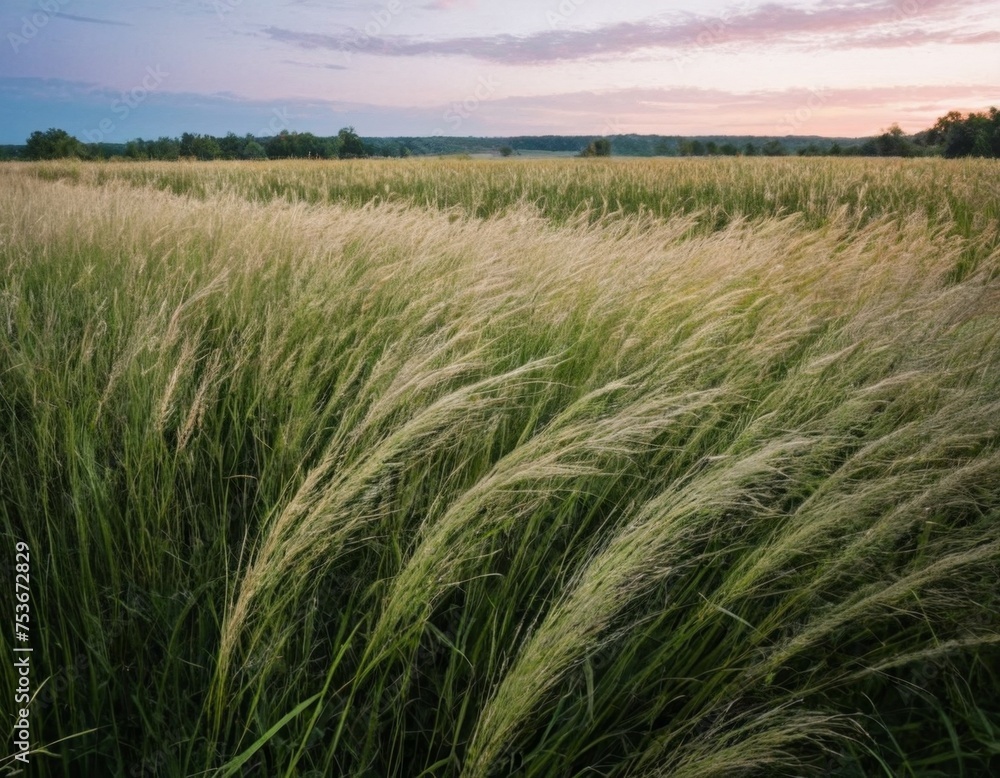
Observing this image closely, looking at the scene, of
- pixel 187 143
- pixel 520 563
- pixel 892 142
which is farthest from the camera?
pixel 892 142

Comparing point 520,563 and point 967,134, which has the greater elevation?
point 967,134

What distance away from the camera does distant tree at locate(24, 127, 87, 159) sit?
4625cm

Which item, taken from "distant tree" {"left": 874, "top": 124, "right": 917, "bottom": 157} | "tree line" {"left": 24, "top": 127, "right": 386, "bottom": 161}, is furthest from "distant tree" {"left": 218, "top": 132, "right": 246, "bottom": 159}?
"distant tree" {"left": 874, "top": 124, "right": 917, "bottom": 157}

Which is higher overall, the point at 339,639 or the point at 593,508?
the point at 593,508

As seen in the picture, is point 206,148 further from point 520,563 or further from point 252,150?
point 520,563

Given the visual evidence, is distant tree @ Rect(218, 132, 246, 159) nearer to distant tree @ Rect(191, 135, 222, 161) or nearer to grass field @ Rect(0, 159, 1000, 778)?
distant tree @ Rect(191, 135, 222, 161)

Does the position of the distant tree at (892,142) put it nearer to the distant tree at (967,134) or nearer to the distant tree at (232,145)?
the distant tree at (967,134)

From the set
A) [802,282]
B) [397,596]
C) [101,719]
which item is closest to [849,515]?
[397,596]

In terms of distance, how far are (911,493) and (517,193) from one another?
9.23 m

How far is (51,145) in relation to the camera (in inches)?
1858

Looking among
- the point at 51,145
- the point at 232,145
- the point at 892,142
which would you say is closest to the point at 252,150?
the point at 232,145

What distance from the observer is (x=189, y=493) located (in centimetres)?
162

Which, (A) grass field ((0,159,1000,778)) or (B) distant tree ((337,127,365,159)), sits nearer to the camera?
(A) grass field ((0,159,1000,778))

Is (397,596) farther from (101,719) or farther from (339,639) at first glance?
(101,719)
